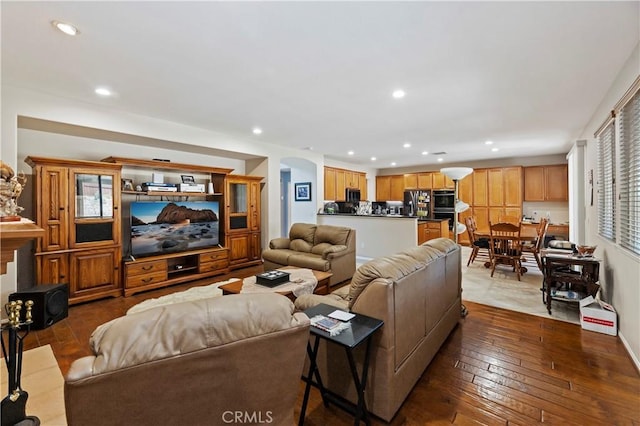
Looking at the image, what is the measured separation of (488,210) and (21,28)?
8979 mm

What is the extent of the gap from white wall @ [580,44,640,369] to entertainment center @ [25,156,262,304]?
5178 mm

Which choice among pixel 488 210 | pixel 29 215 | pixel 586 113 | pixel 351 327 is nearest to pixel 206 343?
pixel 351 327

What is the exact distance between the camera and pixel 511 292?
4113 mm

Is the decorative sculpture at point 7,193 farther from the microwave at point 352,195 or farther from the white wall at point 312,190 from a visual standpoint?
the microwave at point 352,195

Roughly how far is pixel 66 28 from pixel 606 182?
5307 millimetres

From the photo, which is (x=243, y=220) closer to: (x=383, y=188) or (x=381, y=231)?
(x=381, y=231)

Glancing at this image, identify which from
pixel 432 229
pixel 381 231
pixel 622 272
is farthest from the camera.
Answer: pixel 432 229

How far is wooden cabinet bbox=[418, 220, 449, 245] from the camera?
6496mm

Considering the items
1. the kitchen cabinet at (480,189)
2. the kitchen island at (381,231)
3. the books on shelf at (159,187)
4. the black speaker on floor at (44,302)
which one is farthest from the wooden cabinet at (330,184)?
the black speaker on floor at (44,302)

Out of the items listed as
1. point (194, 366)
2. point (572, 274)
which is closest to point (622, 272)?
point (572, 274)

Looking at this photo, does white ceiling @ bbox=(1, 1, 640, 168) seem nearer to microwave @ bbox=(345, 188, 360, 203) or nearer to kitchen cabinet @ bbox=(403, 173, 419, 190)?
microwave @ bbox=(345, 188, 360, 203)

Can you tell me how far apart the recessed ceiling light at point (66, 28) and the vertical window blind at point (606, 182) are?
485cm

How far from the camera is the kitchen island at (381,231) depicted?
5738mm

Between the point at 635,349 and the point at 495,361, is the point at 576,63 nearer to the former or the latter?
the point at 635,349
